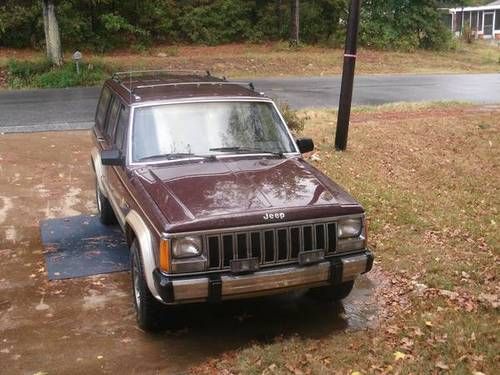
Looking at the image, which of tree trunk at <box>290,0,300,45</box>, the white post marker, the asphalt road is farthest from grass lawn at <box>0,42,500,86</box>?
the asphalt road

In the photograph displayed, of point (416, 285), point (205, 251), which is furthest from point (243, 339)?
point (416, 285)

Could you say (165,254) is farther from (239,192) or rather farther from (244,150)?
(244,150)

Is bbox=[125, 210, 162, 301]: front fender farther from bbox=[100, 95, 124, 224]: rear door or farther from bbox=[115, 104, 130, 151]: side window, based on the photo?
bbox=[115, 104, 130, 151]: side window

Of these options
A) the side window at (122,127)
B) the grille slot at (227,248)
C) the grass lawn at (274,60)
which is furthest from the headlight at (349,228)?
the grass lawn at (274,60)

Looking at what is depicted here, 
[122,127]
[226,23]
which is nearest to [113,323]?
[122,127]

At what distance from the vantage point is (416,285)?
5844 millimetres

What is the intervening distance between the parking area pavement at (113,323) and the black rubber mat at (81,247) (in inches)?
5.6

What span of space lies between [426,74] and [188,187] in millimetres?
21961

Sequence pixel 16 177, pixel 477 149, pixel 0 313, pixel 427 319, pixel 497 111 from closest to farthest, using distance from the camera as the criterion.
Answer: pixel 427 319, pixel 0 313, pixel 16 177, pixel 477 149, pixel 497 111

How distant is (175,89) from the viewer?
6410 mm

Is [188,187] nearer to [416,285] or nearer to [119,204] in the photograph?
[119,204]

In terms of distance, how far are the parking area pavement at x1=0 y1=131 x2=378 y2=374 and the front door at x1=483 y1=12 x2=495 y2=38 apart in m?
53.1

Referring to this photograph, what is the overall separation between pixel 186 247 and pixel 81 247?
116 inches

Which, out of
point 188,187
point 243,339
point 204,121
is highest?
point 204,121
